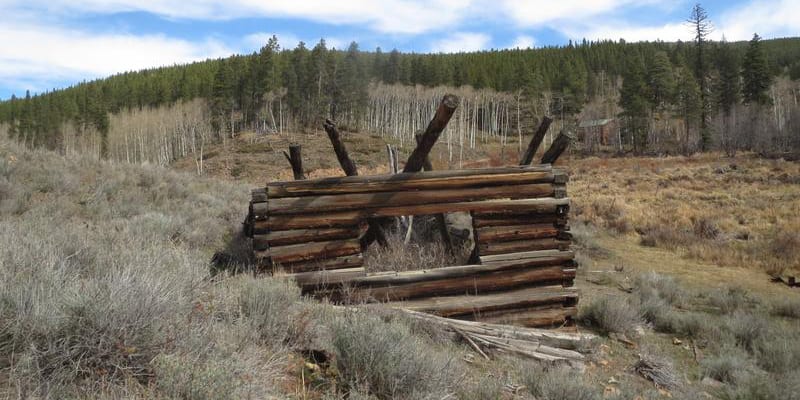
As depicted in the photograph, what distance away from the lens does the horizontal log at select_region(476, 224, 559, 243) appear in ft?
18.7

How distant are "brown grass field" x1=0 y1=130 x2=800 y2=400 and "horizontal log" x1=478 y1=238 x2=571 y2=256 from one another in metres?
1.19

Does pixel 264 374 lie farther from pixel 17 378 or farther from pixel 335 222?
pixel 335 222

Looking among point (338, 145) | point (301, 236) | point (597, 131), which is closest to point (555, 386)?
point (301, 236)

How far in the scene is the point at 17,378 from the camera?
210 centimetres

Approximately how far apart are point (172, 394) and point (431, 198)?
379cm

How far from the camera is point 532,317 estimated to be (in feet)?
18.7

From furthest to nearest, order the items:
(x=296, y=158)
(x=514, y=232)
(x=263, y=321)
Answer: (x=296, y=158) → (x=514, y=232) → (x=263, y=321)

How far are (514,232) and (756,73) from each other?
208ft

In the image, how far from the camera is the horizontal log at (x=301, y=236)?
5.34 m

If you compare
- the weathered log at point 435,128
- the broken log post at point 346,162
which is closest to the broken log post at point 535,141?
the weathered log at point 435,128

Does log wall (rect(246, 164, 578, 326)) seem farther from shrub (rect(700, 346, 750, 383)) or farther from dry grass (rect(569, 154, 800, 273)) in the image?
dry grass (rect(569, 154, 800, 273))

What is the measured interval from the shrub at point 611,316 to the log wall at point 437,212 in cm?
59

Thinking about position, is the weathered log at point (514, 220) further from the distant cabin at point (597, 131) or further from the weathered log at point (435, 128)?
the distant cabin at point (597, 131)

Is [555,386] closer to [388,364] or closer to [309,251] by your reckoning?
[388,364]
